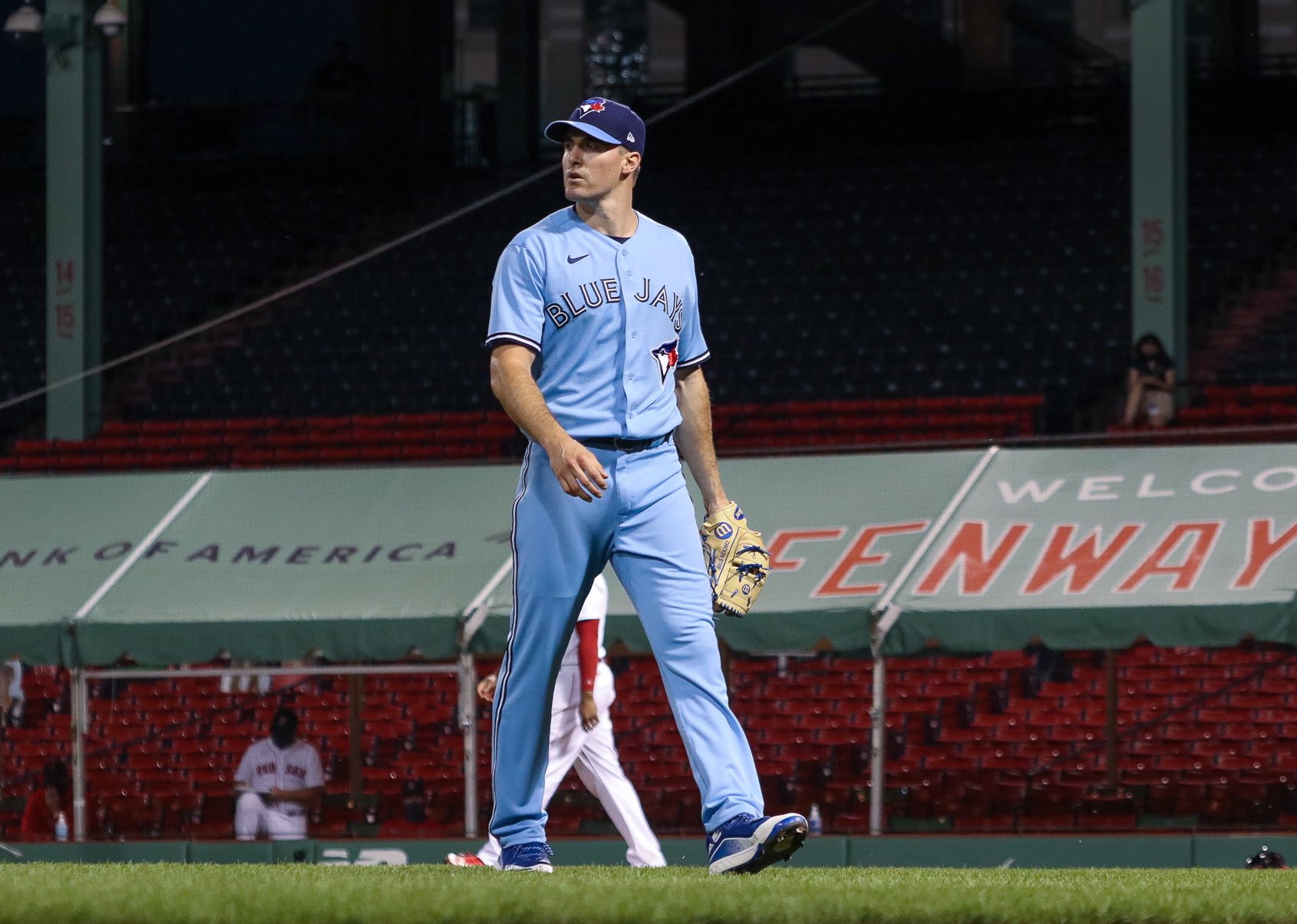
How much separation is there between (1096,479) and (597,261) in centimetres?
802

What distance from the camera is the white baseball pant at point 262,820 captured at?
13.3 metres

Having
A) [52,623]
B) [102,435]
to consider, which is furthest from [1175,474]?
[102,435]

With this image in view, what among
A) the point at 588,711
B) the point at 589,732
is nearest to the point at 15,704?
the point at 589,732

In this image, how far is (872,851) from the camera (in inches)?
469

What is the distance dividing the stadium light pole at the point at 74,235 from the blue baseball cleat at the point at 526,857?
16.0m

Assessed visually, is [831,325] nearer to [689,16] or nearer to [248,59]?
[689,16]

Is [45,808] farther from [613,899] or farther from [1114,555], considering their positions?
[613,899]

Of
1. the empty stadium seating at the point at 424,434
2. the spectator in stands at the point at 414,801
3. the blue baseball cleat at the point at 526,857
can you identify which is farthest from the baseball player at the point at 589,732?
the empty stadium seating at the point at 424,434

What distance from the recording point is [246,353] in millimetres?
23625

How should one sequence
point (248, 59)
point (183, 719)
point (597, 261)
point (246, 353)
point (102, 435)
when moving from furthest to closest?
1. point (248, 59)
2. point (246, 353)
3. point (102, 435)
4. point (183, 719)
5. point (597, 261)

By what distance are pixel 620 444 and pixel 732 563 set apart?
467 mm

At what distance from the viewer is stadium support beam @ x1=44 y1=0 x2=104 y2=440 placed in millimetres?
20922

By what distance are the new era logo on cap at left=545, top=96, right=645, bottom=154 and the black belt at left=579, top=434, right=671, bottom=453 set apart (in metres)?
0.77

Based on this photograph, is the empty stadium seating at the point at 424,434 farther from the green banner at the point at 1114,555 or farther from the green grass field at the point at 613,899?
the green grass field at the point at 613,899
